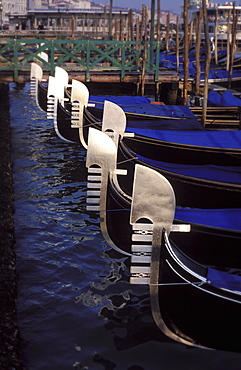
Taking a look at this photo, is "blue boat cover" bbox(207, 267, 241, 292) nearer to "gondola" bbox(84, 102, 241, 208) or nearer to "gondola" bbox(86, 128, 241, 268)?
"gondola" bbox(86, 128, 241, 268)

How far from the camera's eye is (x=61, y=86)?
11898 mm

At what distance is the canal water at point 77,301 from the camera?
4.60 meters

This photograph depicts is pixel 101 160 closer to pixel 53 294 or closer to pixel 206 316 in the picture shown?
pixel 53 294

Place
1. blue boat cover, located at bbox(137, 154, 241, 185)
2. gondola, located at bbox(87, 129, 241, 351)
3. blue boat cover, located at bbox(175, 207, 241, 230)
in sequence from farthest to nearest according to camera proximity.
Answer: blue boat cover, located at bbox(137, 154, 241, 185) → blue boat cover, located at bbox(175, 207, 241, 230) → gondola, located at bbox(87, 129, 241, 351)

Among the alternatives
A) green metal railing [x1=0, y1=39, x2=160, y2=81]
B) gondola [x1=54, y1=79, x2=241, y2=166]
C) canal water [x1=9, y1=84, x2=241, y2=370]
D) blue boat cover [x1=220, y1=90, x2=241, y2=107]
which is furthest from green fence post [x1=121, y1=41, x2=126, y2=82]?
canal water [x1=9, y1=84, x2=241, y2=370]

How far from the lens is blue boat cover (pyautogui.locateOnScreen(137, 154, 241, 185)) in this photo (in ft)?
24.4

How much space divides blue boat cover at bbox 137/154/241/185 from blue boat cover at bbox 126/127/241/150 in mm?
1169

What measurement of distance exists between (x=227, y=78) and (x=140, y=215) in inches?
674

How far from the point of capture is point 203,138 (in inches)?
357

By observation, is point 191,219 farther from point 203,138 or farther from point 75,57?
point 75,57

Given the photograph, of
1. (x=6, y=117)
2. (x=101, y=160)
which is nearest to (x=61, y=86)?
(x=6, y=117)

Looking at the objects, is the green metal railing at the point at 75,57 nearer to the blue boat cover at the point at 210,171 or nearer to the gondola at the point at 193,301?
the blue boat cover at the point at 210,171

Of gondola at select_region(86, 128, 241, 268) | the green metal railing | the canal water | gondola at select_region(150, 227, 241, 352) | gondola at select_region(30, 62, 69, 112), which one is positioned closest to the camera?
gondola at select_region(150, 227, 241, 352)

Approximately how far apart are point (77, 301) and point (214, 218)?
1538 mm
